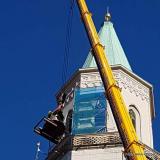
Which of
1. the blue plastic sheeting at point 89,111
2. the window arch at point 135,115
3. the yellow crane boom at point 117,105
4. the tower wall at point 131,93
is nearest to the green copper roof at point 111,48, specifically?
the tower wall at point 131,93

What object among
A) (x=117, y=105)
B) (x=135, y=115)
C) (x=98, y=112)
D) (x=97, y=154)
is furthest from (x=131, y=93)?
(x=117, y=105)

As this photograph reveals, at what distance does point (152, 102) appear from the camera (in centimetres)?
3297

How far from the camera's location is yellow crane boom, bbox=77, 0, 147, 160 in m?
20.0

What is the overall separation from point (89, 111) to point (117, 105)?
31.2ft

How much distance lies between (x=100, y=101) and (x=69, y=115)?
1680 mm

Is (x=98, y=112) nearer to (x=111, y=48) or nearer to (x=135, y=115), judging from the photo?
(x=135, y=115)

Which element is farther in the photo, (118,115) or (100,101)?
(100,101)

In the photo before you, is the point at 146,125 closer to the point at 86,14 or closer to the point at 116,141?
the point at 116,141

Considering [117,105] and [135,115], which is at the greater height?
[135,115]

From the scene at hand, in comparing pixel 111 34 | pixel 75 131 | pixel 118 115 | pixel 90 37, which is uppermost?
pixel 111 34

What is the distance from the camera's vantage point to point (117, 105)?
21.5 metres

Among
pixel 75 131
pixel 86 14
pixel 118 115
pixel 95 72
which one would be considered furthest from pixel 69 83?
pixel 118 115

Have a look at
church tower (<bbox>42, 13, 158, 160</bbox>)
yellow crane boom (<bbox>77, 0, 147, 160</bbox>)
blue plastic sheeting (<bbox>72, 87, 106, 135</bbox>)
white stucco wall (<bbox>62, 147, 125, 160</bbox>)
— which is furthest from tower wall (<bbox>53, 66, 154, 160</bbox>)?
yellow crane boom (<bbox>77, 0, 147, 160</bbox>)

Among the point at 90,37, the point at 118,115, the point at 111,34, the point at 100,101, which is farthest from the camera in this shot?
the point at 111,34
